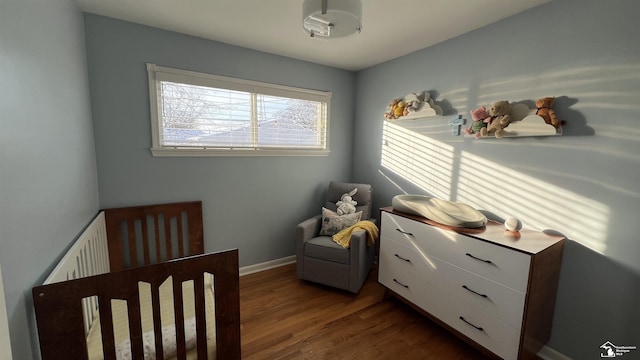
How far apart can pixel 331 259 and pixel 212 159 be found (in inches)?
57.9

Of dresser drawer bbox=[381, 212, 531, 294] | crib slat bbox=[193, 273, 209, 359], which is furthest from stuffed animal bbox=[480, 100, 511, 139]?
crib slat bbox=[193, 273, 209, 359]

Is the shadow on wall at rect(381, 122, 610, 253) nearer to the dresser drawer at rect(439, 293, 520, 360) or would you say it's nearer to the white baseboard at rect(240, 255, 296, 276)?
the dresser drawer at rect(439, 293, 520, 360)

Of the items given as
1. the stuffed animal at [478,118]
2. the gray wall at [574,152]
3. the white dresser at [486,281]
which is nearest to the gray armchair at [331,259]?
the white dresser at [486,281]

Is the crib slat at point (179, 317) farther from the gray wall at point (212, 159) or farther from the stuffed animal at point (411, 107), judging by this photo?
the stuffed animal at point (411, 107)

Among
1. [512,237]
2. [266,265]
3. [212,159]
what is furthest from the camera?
[266,265]

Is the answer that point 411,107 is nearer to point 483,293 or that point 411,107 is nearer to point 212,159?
point 483,293

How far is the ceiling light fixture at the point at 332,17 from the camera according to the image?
1.32 m

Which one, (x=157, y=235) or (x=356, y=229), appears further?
(x=356, y=229)

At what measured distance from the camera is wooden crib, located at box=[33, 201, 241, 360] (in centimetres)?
96

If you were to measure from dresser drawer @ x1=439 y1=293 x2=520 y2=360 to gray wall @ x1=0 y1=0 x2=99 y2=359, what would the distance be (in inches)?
85.2

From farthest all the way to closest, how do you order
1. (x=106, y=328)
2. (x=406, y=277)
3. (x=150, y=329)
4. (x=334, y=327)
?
(x=406, y=277), (x=334, y=327), (x=150, y=329), (x=106, y=328)

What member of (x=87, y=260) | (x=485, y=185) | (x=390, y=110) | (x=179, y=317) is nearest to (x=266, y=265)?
(x=87, y=260)

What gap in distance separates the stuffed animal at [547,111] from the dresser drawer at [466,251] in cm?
85

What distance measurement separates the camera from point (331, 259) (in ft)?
7.84
